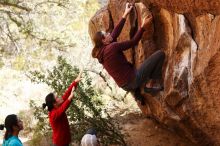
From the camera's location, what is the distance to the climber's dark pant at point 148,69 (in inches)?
258

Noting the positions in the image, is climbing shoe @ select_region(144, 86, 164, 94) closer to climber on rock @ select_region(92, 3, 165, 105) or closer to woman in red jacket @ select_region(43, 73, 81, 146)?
climber on rock @ select_region(92, 3, 165, 105)

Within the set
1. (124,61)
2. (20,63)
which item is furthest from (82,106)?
(20,63)

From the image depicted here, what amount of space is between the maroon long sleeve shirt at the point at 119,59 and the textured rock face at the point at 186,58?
1.80ft

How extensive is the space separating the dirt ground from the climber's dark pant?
2.34 metres

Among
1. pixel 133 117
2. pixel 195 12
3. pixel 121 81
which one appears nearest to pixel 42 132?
pixel 133 117

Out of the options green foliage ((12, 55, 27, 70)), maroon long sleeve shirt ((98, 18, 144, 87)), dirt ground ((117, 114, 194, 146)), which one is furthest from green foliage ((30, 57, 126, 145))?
green foliage ((12, 55, 27, 70))

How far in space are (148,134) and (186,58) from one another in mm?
3800

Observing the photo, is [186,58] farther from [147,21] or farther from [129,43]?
[147,21]

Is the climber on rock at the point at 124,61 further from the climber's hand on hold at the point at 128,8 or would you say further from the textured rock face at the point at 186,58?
the climber's hand on hold at the point at 128,8

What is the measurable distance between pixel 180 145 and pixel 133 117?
282cm

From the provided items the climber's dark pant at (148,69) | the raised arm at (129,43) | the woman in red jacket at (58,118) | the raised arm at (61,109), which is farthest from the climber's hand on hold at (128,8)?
the raised arm at (61,109)

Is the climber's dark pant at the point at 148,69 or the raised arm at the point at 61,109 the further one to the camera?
the climber's dark pant at the point at 148,69

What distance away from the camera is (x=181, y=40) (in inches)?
242

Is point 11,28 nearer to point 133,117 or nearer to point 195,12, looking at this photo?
point 133,117
